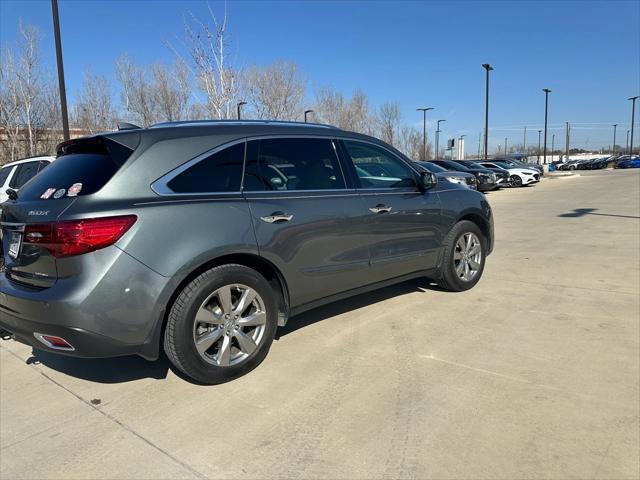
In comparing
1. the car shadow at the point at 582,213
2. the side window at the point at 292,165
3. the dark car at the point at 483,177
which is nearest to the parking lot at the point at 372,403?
the side window at the point at 292,165

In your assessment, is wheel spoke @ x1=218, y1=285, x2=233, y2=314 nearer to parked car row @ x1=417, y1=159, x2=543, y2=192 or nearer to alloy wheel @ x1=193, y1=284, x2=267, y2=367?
alloy wheel @ x1=193, y1=284, x2=267, y2=367

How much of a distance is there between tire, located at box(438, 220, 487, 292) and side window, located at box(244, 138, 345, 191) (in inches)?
65.3

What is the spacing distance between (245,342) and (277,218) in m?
0.92

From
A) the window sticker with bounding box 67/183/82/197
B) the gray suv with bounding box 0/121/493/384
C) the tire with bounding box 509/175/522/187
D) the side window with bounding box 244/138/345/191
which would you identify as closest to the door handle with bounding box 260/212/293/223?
the gray suv with bounding box 0/121/493/384

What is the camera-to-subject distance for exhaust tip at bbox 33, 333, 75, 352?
2842mm

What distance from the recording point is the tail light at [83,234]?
272 cm

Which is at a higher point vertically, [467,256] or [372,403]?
[467,256]

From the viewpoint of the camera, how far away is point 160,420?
2.89 metres

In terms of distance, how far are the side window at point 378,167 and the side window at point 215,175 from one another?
1206 mm

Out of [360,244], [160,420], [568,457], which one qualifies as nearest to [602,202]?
[360,244]

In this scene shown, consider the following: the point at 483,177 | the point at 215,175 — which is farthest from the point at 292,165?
the point at 483,177

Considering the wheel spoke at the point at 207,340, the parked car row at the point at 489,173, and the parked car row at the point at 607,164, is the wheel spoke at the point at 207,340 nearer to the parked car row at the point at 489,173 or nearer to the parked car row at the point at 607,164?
the parked car row at the point at 489,173

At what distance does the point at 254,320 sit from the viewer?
336 centimetres

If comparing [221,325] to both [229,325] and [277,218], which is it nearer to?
[229,325]
